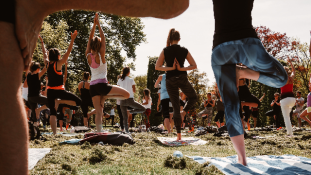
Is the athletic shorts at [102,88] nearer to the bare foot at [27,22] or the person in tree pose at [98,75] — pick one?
the person in tree pose at [98,75]

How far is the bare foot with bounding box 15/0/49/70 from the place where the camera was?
2.50 ft

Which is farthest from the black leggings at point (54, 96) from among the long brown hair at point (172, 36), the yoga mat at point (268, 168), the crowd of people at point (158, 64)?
the yoga mat at point (268, 168)

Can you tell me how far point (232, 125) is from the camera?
270cm

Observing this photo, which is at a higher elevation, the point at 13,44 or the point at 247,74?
the point at 247,74

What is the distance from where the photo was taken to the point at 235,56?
272cm

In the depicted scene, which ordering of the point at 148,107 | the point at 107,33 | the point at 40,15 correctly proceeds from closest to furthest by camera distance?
the point at 40,15 → the point at 148,107 → the point at 107,33

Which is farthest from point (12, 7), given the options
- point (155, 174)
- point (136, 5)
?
point (155, 174)

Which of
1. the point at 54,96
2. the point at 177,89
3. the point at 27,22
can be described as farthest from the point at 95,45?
the point at 27,22

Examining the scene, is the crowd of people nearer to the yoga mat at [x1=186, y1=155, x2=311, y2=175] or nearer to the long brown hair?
the long brown hair

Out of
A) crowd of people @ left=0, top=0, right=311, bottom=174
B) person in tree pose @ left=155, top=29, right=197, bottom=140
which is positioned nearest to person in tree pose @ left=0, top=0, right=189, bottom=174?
crowd of people @ left=0, top=0, right=311, bottom=174

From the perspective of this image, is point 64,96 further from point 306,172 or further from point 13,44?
point 13,44

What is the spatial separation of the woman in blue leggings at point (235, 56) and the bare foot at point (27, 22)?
86.4 inches

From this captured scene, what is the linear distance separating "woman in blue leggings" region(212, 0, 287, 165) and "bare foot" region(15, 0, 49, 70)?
2.19 metres

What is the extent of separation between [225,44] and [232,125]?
87 cm
